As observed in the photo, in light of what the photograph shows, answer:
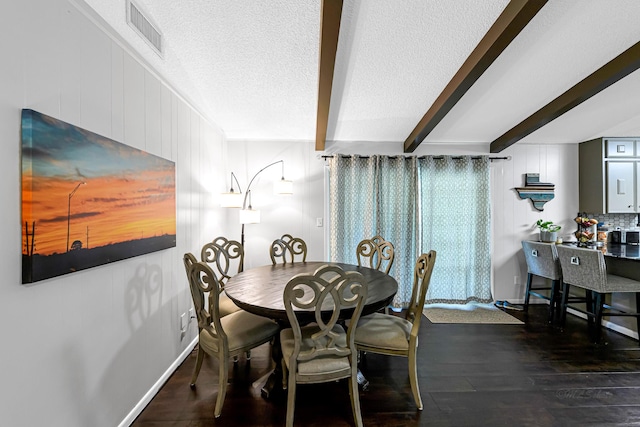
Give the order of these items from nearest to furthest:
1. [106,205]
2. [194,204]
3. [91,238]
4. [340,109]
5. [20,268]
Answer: [20,268]
[91,238]
[106,205]
[194,204]
[340,109]

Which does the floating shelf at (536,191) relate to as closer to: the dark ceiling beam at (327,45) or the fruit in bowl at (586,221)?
the fruit in bowl at (586,221)

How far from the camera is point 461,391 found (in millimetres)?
2035

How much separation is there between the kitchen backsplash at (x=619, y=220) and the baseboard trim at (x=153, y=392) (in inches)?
213

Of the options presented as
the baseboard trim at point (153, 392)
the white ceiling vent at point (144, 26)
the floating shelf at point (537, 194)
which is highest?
the white ceiling vent at point (144, 26)

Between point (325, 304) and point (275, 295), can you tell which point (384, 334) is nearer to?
point (325, 304)

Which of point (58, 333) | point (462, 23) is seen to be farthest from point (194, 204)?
point (462, 23)

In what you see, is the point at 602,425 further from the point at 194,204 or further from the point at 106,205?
the point at 194,204

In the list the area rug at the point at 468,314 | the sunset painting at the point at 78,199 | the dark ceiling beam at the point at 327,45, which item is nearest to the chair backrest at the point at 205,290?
the sunset painting at the point at 78,199

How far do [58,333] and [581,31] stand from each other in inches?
146

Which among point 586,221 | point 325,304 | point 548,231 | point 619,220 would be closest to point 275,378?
point 325,304

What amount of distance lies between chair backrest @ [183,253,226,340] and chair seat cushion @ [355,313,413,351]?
0.96 meters

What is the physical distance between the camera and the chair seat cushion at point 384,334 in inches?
73.2

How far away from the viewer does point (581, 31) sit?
6.42ft

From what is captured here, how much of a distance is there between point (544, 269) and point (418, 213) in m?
1.63
